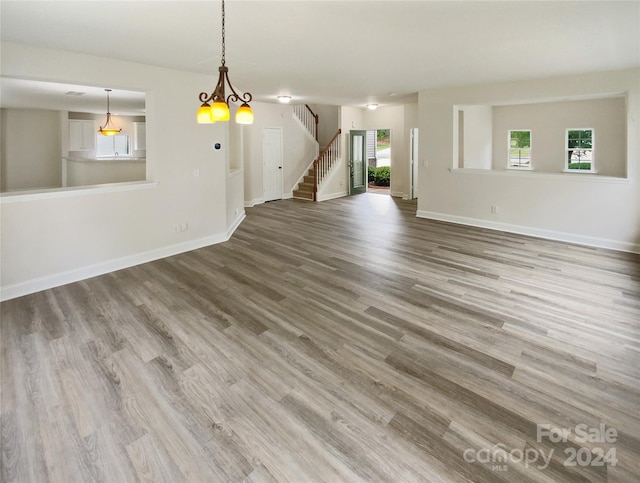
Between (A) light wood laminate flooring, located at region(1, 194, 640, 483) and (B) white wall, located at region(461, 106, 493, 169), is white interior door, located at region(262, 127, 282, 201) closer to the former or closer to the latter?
(B) white wall, located at region(461, 106, 493, 169)

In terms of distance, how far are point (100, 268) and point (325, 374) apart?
12.0ft

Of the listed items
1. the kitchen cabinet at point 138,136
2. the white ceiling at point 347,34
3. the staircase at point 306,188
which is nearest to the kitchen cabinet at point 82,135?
the kitchen cabinet at point 138,136

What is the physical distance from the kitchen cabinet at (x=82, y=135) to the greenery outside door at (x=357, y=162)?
795 centimetres

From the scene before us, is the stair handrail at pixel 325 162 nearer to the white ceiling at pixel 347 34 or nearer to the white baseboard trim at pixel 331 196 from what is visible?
the white baseboard trim at pixel 331 196

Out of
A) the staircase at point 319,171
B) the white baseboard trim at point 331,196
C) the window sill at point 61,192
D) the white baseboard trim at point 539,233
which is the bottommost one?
the white baseboard trim at point 539,233

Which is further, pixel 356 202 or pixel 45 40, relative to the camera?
pixel 356 202

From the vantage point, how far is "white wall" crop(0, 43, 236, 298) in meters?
4.01

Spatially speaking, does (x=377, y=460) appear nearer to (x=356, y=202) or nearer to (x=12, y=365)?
(x=12, y=365)

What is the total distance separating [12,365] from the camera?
267 centimetres

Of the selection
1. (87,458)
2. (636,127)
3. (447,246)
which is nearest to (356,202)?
(447,246)

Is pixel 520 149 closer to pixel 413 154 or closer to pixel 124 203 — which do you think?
pixel 413 154

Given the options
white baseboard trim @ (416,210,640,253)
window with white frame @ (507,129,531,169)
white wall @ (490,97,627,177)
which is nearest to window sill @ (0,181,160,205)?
white baseboard trim @ (416,210,640,253)

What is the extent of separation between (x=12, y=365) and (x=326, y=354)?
2.37 m

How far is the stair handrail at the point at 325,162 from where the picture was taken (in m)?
10.6
